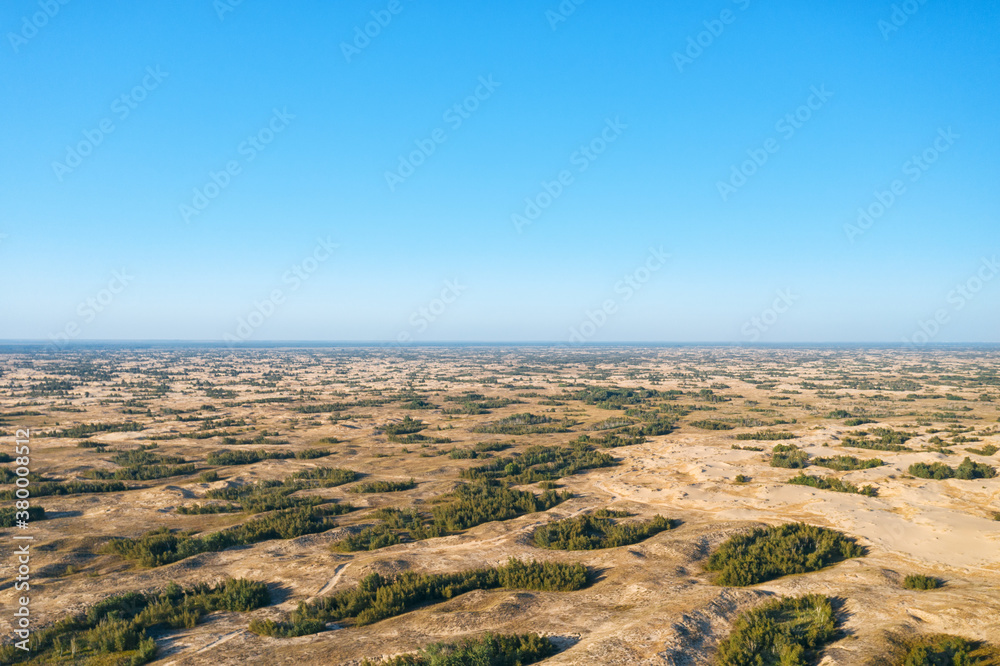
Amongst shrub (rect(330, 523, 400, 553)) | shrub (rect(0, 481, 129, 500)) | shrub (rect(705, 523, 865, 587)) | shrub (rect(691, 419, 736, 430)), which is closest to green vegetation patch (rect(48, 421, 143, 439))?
shrub (rect(0, 481, 129, 500))

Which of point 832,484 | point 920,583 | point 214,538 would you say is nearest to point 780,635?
point 920,583

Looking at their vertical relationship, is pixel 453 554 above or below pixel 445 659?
below

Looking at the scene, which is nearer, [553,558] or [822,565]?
[822,565]

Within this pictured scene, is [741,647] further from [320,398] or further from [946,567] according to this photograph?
[320,398]

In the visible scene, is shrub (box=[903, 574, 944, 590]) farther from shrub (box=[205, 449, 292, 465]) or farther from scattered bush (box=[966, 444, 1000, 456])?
shrub (box=[205, 449, 292, 465])

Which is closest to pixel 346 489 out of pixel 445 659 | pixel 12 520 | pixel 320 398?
pixel 12 520
